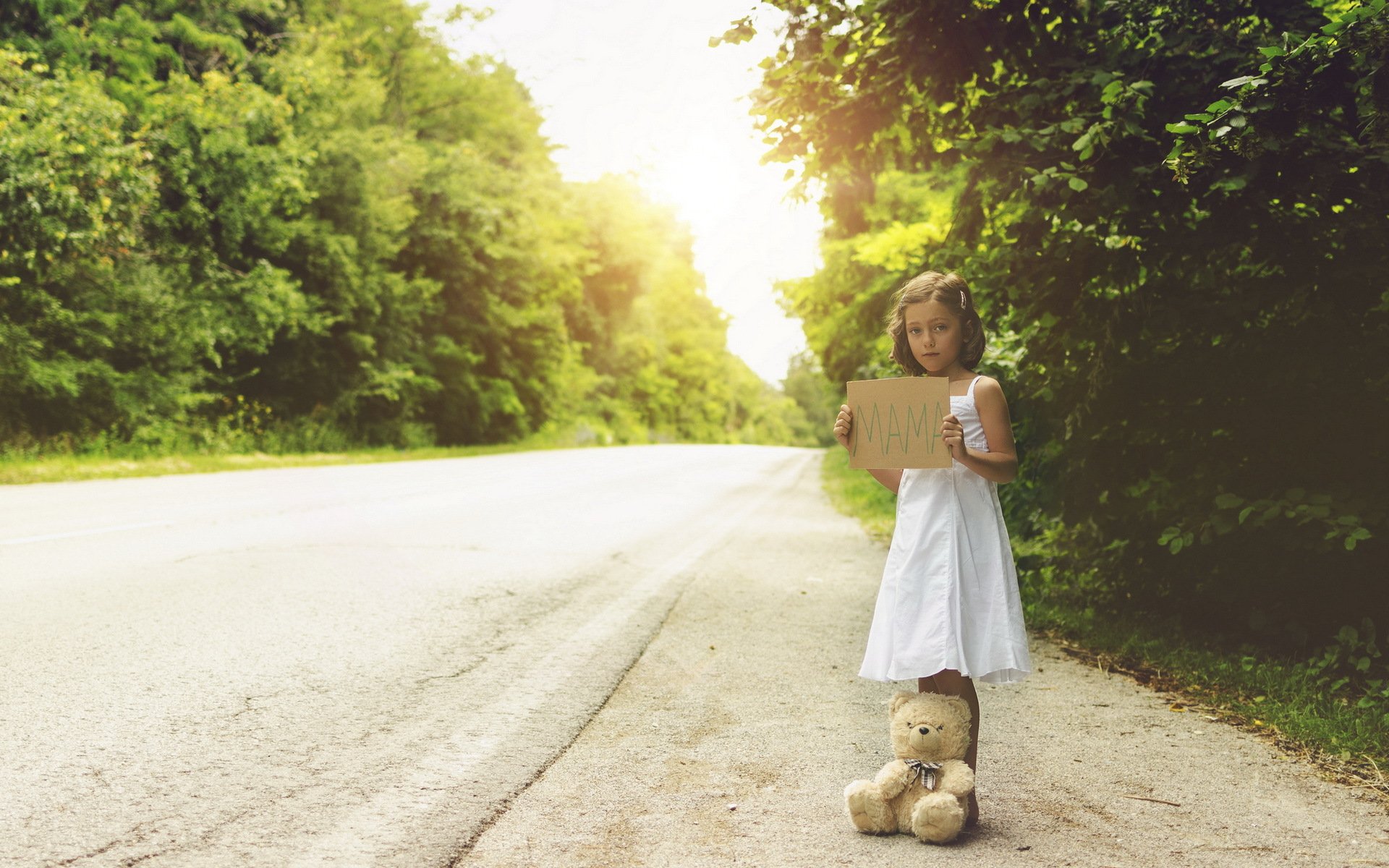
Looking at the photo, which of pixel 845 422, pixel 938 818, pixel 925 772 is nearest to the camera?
pixel 938 818

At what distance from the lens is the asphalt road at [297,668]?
3.08 metres

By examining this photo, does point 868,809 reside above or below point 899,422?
below

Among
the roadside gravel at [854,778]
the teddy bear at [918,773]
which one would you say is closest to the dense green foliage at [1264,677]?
the roadside gravel at [854,778]

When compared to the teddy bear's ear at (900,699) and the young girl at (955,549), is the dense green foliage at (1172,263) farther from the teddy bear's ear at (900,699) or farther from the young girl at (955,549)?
the teddy bear's ear at (900,699)

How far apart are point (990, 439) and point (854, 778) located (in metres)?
1.28

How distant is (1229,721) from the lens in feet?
14.6

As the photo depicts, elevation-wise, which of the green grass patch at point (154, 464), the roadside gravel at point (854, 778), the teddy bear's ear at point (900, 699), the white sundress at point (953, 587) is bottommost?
the roadside gravel at point (854, 778)

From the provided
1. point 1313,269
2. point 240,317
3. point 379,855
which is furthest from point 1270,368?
point 240,317

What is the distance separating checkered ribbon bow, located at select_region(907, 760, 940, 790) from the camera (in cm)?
314

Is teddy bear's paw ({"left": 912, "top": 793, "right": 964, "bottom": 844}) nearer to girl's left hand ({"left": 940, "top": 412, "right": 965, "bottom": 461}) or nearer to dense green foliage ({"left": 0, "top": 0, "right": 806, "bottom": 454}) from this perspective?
girl's left hand ({"left": 940, "top": 412, "right": 965, "bottom": 461})

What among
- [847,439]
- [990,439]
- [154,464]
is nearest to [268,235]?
[154,464]

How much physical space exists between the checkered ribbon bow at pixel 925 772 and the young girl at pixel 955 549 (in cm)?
A: 16

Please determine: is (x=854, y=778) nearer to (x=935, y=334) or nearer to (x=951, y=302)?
(x=935, y=334)

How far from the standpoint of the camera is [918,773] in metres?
3.17
